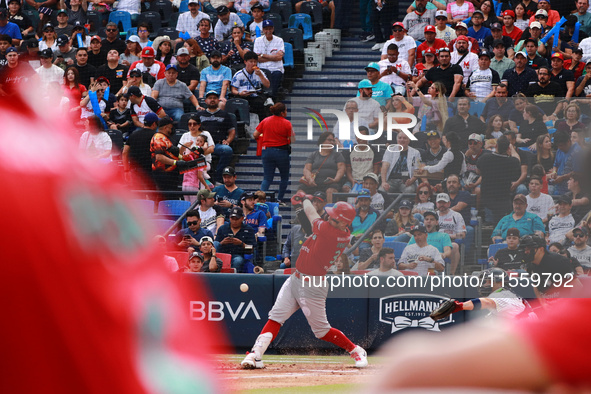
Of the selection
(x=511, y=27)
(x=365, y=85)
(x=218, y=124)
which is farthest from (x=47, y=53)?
(x=511, y=27)

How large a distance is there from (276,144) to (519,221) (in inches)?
164

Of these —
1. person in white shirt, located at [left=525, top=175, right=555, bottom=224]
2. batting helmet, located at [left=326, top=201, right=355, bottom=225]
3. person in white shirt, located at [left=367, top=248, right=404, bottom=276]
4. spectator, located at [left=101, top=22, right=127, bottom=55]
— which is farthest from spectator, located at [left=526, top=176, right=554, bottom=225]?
spectator, located at [left=101, top=22, right=127, bottom=55]

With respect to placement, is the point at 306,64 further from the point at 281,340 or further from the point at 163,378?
the point at 163,378

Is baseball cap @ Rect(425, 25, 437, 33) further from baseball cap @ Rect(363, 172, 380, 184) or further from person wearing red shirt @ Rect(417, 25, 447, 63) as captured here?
baseball cap @ Rect(363, 172, 380, 184)

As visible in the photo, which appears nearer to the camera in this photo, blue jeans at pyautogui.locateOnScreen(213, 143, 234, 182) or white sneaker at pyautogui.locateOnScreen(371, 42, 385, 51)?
blue jeans at pyautogui.locateOnScreen(213, 143, 234, 182)

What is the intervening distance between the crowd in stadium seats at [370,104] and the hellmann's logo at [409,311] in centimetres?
49

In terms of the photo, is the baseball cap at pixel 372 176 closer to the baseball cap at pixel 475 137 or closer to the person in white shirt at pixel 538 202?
the baseball cap at pixel 475 137

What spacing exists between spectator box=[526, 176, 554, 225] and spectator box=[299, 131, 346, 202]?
254 centimetres

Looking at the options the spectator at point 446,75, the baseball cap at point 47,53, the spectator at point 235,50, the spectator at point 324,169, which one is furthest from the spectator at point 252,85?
the baseball cap at point 47,53

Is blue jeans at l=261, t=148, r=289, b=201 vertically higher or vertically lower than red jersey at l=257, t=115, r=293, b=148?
lower

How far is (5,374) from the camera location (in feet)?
1.87

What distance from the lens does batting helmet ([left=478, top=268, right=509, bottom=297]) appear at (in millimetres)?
11180

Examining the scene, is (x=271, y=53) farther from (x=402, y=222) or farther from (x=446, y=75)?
(x=402, y=222)

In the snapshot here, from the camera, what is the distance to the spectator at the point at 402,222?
454 inches
